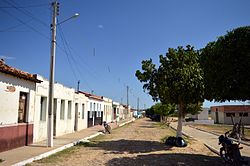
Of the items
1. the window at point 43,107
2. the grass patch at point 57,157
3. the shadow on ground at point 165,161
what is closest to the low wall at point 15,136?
the grass patch at point 57,157

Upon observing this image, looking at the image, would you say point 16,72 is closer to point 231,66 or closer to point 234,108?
point 231,66

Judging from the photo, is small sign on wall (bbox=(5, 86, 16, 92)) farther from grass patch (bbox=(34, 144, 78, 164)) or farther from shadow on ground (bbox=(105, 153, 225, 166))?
shadow on ground (bbox=(105, 153, 225, 166))

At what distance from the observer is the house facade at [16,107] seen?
484 inches

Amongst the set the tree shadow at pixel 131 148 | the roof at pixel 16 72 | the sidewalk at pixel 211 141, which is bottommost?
the sidewalk at pixel 211 141

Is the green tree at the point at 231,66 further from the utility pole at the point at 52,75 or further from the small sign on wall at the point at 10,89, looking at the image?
the small sign on wall at the point at 10,89

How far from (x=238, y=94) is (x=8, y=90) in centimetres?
965

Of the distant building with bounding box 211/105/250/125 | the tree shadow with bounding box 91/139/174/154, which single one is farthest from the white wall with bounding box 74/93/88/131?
the distant building with bounding box 211/105/250/125

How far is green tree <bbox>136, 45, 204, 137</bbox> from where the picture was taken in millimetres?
16375

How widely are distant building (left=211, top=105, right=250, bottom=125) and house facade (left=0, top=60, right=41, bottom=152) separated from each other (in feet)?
164

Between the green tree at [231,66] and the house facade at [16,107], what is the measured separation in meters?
8.63

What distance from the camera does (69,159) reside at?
1188 centimetres

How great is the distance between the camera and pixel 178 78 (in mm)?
16469

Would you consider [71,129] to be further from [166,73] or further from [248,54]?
[248,54]

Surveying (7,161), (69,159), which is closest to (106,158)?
(69,159)
